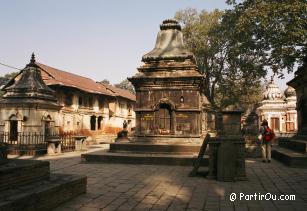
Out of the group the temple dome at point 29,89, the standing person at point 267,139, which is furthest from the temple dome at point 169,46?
the temple dome at point 29,89

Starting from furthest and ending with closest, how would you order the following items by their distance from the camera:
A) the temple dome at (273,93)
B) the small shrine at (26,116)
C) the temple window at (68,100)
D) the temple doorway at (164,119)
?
the temple dome at (273,93) < the temple window at (68,100) < the small shrine at (26,116) < the temple doorway at (164,119)

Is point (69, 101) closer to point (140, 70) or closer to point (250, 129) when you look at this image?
point (140, 70)

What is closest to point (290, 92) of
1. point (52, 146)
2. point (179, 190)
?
point (52, 146)

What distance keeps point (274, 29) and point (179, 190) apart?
52.1 ft

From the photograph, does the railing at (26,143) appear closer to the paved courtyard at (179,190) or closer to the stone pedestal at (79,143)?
the stone pedestal at (79,143)

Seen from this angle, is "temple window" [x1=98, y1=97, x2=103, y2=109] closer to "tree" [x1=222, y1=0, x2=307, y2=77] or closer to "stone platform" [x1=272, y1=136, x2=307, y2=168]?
"tree" [x1=222, y1=0, x2=307, y2=77]

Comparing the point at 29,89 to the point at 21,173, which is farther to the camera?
the point at 29,89

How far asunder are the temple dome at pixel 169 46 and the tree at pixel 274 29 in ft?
18.9

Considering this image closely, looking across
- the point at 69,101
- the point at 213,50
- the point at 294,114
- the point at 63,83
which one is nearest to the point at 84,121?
the point at 69,101

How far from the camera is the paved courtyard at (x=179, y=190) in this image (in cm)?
548

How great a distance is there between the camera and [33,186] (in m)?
5.15

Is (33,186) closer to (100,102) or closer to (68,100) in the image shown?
(68,100)

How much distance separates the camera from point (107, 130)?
3769cm

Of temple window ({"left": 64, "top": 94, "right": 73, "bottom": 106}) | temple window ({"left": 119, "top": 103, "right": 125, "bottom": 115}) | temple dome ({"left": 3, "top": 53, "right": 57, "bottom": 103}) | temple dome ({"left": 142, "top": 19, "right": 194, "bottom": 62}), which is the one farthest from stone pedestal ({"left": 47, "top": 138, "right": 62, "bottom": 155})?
temple window ({"left": 119, "top": 103, "right": 125, "bottom": 115})
